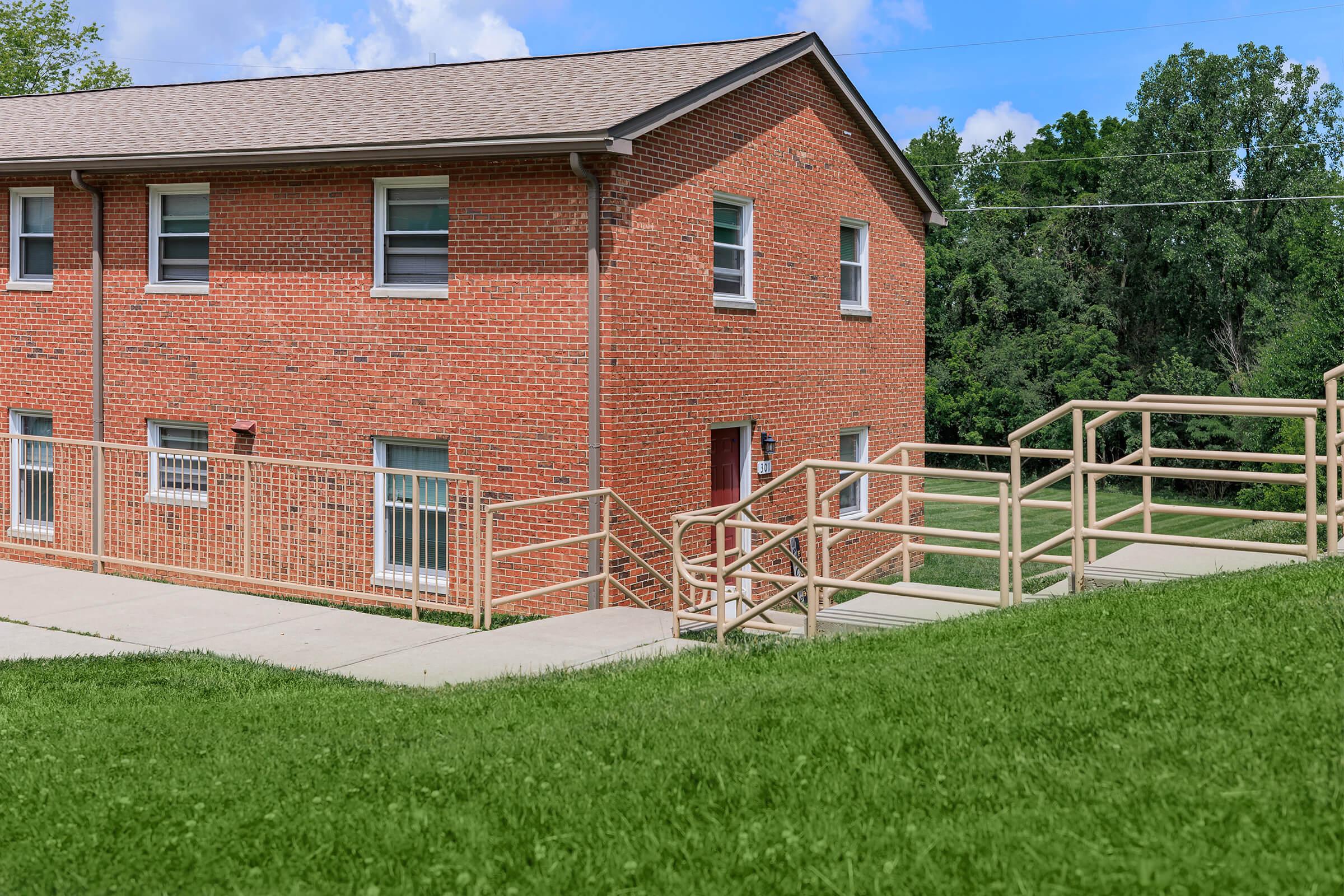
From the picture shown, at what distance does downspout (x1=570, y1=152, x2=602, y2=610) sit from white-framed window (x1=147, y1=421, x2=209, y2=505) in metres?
5.42

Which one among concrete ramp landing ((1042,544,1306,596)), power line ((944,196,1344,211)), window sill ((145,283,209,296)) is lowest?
concrete ramp landing ((1042,544,1306,596))

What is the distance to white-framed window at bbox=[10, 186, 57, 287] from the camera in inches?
731

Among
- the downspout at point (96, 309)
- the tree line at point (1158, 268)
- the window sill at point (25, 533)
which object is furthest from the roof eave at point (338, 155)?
the tree line at point (1158, 268)

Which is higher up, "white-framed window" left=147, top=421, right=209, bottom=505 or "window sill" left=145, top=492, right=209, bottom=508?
"white-framed window" left=147, top=421, right=209, bottom=505

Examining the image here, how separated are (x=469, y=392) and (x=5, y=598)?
5.21 meters

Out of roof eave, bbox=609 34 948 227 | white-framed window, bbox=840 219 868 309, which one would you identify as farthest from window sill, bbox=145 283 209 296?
white-framed window, bbox=840 219 868 309

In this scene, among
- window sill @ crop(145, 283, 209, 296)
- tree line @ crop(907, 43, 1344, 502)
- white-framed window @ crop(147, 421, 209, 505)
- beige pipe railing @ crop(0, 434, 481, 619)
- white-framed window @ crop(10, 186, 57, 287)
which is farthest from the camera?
tree line @ crop(907, 43, 1344, 502)

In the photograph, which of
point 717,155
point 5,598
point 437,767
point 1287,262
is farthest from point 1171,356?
point 437,767

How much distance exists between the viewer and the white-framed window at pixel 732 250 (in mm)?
17281

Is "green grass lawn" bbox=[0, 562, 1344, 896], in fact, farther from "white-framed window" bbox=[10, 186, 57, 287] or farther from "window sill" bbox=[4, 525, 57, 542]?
"white-framed window" bbox=[10, 186, 57, 287]

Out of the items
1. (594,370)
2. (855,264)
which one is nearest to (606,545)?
(594,370)

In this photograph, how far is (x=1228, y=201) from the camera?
44.8 meters

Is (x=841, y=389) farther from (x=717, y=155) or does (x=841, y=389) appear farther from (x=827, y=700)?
(x=827, y=700)

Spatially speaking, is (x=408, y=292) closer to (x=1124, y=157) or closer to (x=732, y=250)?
(x=732, y=250)
